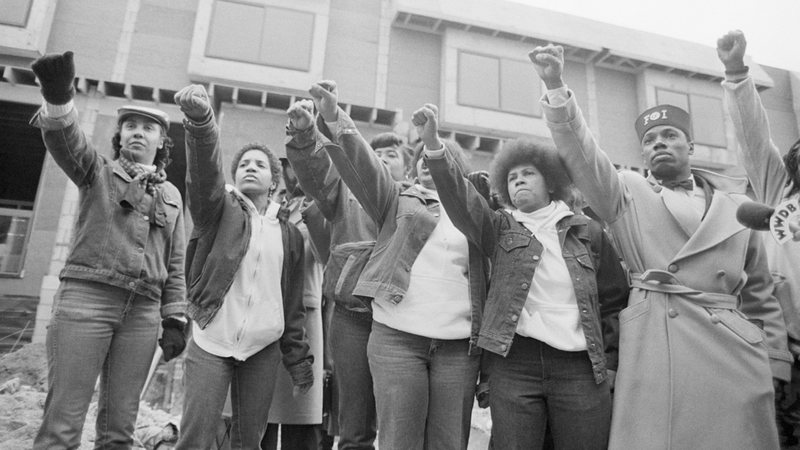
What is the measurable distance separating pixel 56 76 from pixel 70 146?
1.22 feet

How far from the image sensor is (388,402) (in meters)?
2.22

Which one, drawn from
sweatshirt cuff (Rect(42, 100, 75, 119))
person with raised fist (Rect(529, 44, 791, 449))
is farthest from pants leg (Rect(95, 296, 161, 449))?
person with raised fist (Rect(529, 44, 791, 449))

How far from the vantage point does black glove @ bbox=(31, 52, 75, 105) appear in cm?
235

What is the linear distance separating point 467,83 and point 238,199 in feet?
33.9

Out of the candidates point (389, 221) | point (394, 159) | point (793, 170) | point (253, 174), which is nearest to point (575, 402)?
point (389, 221)

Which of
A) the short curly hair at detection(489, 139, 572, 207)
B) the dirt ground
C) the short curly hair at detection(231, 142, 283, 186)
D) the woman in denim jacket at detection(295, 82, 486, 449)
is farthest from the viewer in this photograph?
the dirt ground

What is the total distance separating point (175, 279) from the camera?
10.3 ft

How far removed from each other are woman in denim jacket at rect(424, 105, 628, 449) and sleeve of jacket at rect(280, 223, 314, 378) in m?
1.10

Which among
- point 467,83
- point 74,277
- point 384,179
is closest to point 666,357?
point 384,179

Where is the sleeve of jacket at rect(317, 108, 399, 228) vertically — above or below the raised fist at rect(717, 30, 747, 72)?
below

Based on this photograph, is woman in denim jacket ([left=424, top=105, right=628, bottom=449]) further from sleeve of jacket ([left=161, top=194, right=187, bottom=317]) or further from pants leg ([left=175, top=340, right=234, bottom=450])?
sleeve of jacket ([left=161, top=194, right=187, bottom=317])

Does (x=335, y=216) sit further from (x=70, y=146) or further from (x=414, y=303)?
(x=70, y=146)

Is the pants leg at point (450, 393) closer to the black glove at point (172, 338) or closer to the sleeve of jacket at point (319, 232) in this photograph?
the sleeve of jacket at point (319, 232)

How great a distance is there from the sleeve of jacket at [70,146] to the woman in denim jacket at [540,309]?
1747 millimetres
